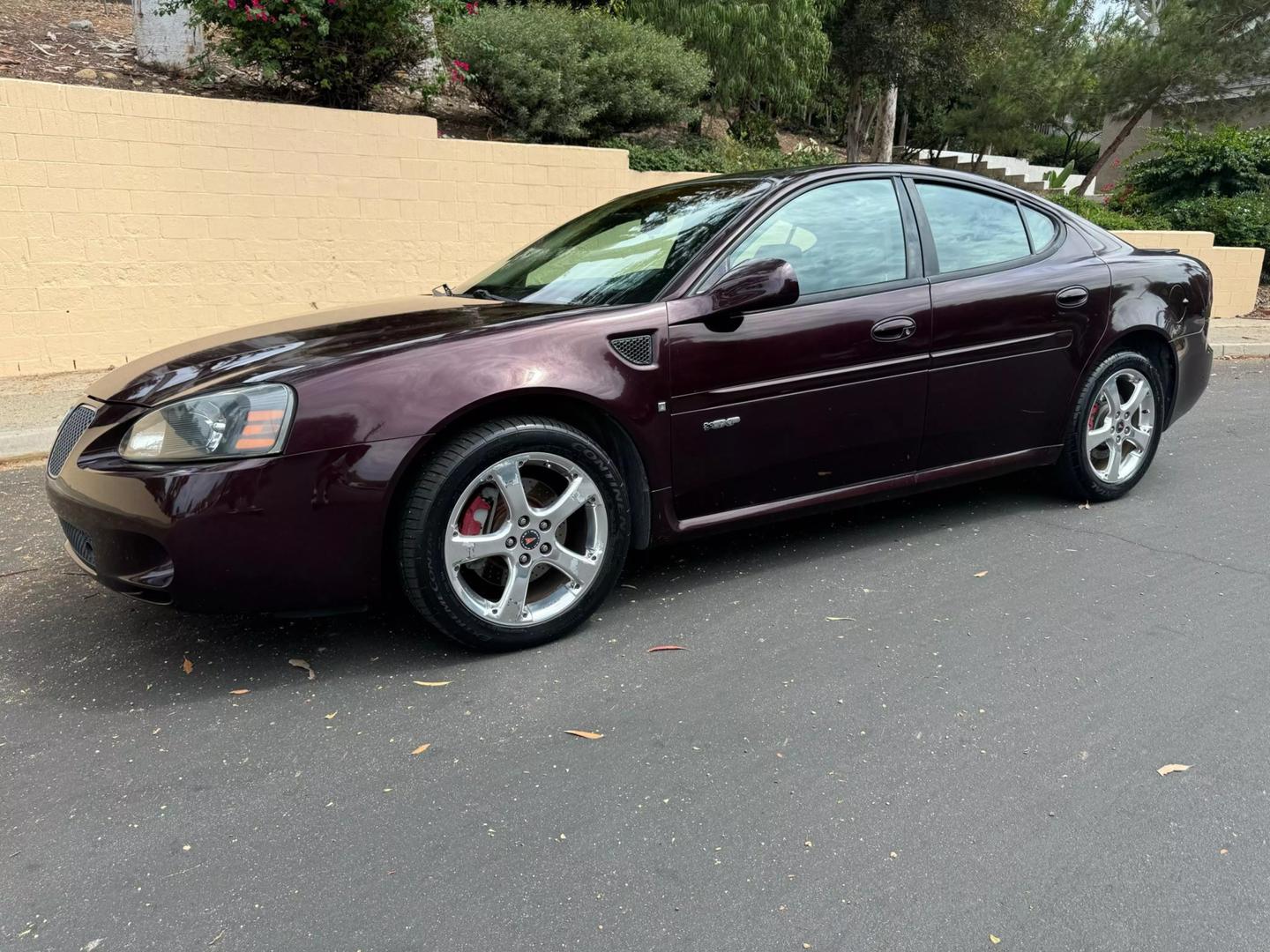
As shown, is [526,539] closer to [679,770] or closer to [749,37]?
[679,770]

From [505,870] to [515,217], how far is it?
8206 millimetres

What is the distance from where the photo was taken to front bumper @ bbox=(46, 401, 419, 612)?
8.87 ft

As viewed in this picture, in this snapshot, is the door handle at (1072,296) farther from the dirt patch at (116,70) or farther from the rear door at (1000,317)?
the dirt patch at (116,70)

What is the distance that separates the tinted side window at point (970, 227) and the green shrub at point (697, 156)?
633 cm

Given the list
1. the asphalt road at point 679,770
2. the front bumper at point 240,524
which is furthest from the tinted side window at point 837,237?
the front bumper at point 240,524

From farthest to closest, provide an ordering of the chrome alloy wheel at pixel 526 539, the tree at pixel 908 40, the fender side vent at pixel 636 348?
A: the tree at pixel 908 40 < the fender side vent at pixel 636 348 < the chrome alloy wheel at pixel 526 539

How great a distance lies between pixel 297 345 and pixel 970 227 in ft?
9.44

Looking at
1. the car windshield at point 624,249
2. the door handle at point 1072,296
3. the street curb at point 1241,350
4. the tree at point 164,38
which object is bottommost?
the street curb at point 1241,350

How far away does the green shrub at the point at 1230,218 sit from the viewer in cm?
1341

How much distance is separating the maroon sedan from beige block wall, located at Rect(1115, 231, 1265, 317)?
353 inches

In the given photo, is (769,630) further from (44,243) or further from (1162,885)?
(44,243)

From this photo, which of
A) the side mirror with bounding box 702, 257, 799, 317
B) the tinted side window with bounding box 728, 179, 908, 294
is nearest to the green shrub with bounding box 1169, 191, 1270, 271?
the tinted side window with bounding box 728, 179, 908, 294

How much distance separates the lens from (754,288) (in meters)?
3.31

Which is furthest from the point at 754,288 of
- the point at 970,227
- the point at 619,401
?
the point at 970,227
